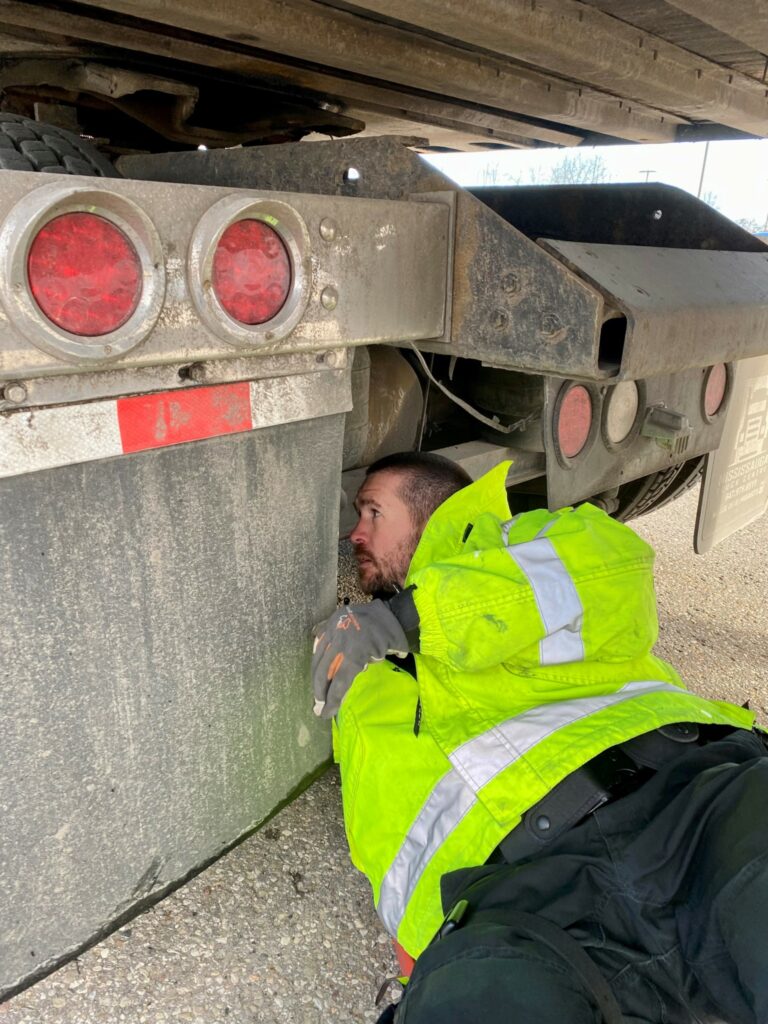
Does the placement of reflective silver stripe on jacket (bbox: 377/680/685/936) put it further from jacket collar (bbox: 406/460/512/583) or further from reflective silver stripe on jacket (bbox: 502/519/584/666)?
jacket collar (bbox: 406/460/512/583)

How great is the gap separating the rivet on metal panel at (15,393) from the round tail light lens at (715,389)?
2.03 m

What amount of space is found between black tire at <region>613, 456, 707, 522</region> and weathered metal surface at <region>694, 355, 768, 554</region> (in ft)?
0.27

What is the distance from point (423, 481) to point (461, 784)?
669mm

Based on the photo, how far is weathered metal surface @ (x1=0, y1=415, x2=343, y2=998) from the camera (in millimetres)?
1012

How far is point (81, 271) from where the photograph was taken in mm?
880

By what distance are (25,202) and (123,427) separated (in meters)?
0.28

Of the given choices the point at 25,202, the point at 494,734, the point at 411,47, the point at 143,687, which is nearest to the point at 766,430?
the point at 411,47

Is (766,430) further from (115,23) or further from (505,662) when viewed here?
(115,23)

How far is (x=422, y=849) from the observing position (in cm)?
131

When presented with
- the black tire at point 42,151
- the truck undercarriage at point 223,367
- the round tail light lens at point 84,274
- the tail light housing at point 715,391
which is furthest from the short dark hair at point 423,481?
the tail light housing at point 715,391

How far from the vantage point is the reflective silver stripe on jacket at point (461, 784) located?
1.29 meters

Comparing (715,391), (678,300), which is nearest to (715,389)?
(715,391)

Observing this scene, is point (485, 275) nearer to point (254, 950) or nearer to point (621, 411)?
point (621, 411)

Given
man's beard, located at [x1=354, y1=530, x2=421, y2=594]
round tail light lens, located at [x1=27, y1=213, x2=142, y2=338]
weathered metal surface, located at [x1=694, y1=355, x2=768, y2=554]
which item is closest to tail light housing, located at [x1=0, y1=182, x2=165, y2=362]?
round tail light lens, located at [x1=27, y1=213, x2=142, y2=338]
